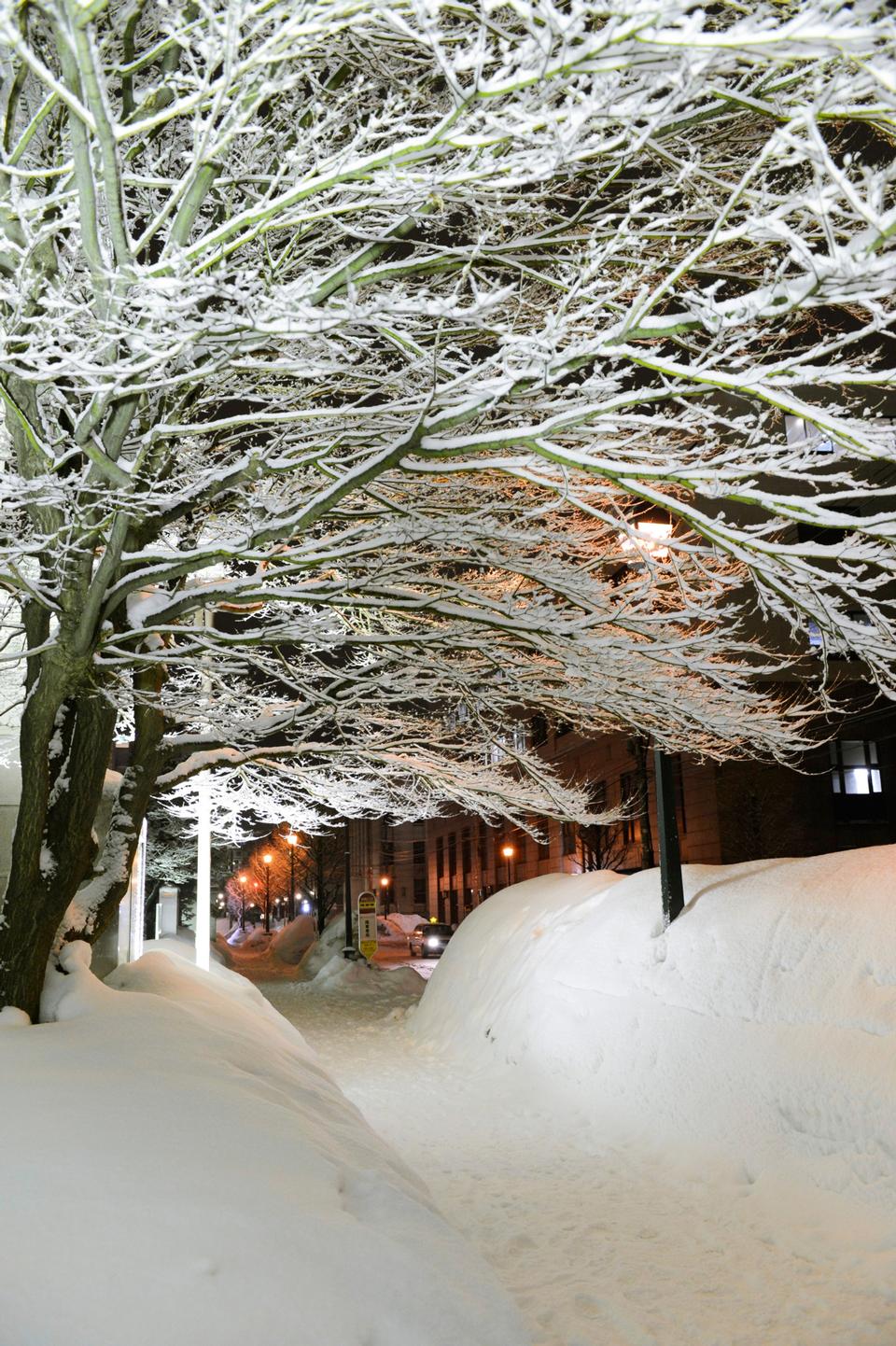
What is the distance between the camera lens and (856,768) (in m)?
29.9

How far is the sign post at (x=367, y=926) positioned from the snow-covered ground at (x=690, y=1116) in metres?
13.1

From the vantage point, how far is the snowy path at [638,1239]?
5129 millimetres

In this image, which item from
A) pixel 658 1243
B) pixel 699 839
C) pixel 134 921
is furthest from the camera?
pixel 699 839

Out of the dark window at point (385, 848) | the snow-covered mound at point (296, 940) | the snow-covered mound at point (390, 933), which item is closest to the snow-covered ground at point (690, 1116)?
the snow-covered mound at point (296, 940)

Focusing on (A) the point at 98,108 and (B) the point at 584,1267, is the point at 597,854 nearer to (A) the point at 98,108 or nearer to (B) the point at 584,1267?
(B) the point at 584,1267

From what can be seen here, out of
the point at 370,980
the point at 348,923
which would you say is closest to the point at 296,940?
the point at 348,923

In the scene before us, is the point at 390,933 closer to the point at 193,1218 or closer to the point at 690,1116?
the point at 690,1116

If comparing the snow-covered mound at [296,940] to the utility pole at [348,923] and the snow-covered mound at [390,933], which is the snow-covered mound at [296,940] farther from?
the utility pole at [348,923]

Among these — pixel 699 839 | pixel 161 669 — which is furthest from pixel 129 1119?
pixel 699 839

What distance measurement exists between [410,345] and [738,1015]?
265 inches

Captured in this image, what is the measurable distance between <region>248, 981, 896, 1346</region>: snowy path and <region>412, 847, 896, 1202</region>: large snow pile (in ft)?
1.25

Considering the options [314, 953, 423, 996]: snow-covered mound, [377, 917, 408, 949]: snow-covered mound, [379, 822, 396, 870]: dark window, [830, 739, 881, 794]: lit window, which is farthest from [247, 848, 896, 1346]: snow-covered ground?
[379, 822, 396, 870]: dark window

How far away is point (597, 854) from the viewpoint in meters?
26.7

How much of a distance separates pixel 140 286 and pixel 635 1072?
8.29 m
